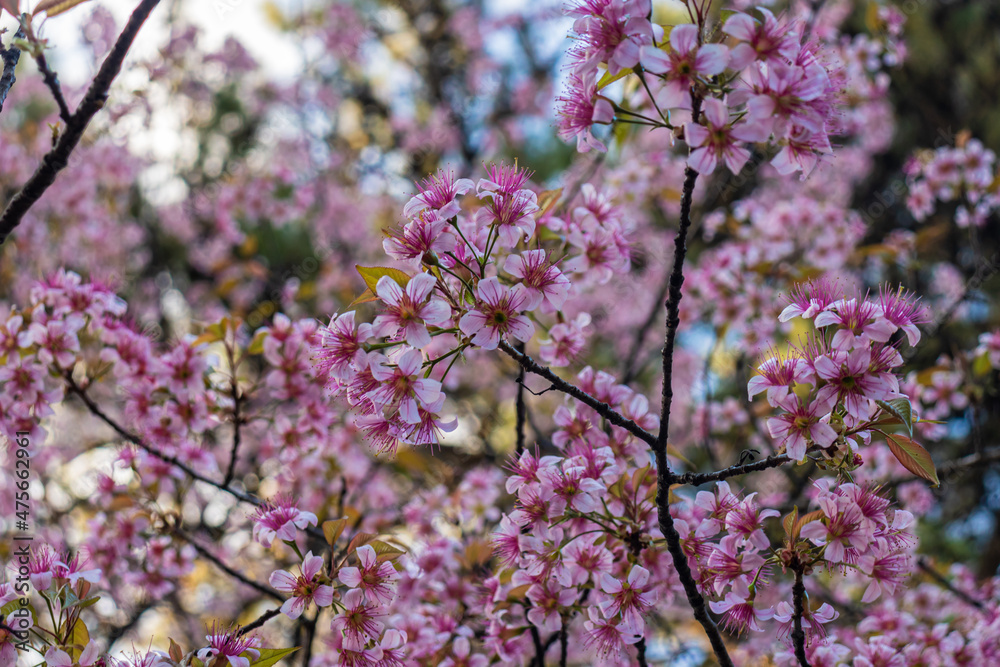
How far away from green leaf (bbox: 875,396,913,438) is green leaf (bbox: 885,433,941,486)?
0.11m

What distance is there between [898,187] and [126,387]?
14.5 ft

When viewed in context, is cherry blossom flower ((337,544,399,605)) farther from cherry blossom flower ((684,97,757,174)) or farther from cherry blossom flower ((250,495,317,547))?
cherry blossom flower ((684,97,757,174))

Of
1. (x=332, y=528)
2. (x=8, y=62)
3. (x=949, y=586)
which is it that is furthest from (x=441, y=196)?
(x=949, y=586)

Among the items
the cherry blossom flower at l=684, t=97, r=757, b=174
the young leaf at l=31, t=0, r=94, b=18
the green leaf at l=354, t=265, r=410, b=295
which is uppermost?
the young leaf at l=31, t=0, r=94, b=18

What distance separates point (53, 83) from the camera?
149cm

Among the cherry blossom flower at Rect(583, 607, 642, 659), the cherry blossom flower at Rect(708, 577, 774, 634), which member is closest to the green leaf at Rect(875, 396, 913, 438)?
the cherry blossom flower at Rect(708, 577, 774, 634)

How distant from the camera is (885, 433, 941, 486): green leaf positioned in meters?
1.32

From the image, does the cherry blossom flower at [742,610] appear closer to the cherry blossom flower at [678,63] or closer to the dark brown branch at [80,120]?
the cherry blossom flower at [678,63]

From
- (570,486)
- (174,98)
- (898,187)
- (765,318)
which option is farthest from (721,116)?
(174,98)

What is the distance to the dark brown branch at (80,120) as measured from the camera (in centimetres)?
146

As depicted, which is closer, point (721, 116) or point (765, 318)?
point (721, 116)

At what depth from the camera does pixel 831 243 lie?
11.7ft

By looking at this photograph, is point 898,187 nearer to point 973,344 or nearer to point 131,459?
point 973,344

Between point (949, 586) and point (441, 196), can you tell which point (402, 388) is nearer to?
point (441, 196)
